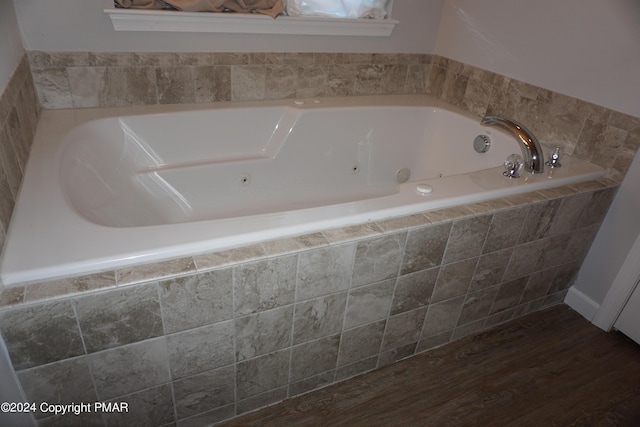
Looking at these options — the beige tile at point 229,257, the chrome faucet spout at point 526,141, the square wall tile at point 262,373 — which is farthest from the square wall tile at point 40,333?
the chrome faucet spout at point 526,141

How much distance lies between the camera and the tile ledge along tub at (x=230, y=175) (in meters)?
1.00

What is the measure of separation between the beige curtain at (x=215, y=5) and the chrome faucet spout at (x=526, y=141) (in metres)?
1.05

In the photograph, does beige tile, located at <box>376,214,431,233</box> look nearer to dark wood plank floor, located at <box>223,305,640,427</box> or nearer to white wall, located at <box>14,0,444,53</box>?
dark wood plank floor, located at <box>223,305,640,427</box>

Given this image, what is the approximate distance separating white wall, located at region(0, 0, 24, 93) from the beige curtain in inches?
14.9

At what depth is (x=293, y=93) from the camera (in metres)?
2.11

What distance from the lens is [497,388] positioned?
1416 mm

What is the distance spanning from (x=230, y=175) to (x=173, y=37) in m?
0.62

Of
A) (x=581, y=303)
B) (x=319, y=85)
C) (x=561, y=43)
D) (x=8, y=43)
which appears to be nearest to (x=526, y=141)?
(x=561, y=43)

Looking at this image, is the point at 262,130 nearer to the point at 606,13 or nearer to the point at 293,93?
the point at 293,93

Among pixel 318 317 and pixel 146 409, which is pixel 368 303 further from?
pixel 146 409

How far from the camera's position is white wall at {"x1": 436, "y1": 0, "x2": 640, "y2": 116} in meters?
1.51

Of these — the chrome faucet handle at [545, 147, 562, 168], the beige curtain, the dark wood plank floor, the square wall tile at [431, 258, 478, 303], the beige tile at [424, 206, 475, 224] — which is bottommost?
the dark wood plank floor

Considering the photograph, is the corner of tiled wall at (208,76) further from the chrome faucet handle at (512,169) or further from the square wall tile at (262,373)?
the square wall tile at (262,373)

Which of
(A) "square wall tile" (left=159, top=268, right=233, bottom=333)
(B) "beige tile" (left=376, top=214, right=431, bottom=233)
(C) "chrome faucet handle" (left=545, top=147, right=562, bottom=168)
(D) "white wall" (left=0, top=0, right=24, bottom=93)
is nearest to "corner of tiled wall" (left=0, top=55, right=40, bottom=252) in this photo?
(D) "white wall" (left=0, top=0, right=24, bottom=93)
